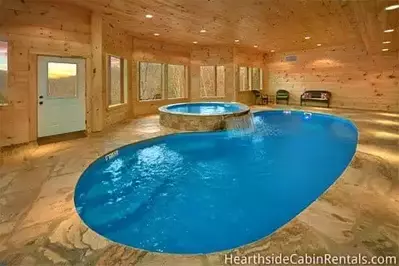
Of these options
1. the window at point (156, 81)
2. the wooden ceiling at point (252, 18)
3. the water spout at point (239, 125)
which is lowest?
the water spout at point (239, 125)

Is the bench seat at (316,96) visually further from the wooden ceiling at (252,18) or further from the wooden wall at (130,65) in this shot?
the wooden ceiling at (252,18)

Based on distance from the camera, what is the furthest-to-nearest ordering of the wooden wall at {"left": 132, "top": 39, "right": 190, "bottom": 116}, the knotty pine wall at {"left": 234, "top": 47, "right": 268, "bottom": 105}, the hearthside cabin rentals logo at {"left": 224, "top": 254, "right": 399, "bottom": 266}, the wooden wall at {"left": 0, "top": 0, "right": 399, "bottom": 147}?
the knotty pine wall at {"left": 234, "top": 47, "right": 268, "bottom": 105}
the wooden wall at {"left": 132, "top": 39, "right": 190, "bottom": 116}
the wooden wall at {"left": 0, "top": 0, "right": 399, "bottom": 147}
the hearthside cabin rentals logo at {"left": 224, "top": 254, "right": 399, "bottom": 266}

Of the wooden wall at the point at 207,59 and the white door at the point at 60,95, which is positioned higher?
the wooden wall at the point at 207,59

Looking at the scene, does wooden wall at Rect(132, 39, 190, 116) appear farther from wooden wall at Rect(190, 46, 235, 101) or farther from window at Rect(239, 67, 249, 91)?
window at Rect(239, 67, 249, 91)

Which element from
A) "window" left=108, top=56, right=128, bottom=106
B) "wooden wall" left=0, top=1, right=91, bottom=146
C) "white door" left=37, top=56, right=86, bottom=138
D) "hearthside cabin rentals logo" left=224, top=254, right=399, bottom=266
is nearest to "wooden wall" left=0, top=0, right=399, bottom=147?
"wooden wall" left=0, top=1, right=91, bottom=146

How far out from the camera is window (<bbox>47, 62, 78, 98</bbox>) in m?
5.50

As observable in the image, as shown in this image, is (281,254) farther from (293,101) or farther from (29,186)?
(293,101)

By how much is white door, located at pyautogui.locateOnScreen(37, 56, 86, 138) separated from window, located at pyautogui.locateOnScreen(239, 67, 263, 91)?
812cm

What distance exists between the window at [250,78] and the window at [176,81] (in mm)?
2845

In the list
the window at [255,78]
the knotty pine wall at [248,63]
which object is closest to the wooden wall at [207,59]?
the knotty pine wall at [248,63]

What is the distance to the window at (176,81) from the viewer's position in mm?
11043

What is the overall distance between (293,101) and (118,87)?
8643 millimetres

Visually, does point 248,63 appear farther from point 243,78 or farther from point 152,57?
point 152,57

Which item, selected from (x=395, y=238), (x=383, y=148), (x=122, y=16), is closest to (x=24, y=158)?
(x=122, y=16)
